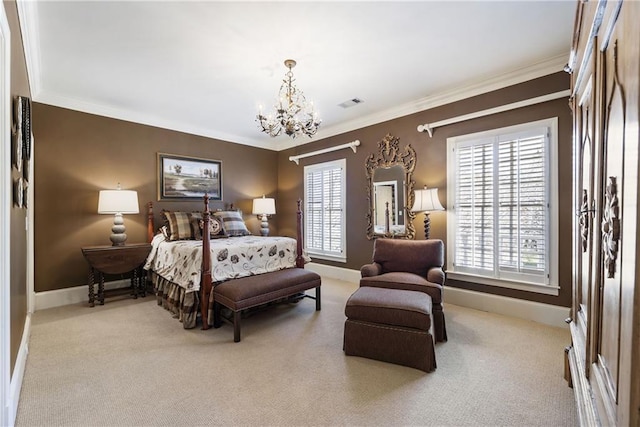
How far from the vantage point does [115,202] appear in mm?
3689

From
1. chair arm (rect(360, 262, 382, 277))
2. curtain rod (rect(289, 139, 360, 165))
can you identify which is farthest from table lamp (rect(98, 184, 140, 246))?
chair arm (rect(360, 262, 382, 277))

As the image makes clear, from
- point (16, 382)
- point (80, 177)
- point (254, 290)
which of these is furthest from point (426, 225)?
point (80, 177)

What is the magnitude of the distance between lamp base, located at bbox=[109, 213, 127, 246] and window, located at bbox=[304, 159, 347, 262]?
9.62 feet

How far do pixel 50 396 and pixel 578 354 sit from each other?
10.2ft

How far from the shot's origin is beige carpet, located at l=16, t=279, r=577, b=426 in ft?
5.42

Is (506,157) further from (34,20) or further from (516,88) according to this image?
(34,20)

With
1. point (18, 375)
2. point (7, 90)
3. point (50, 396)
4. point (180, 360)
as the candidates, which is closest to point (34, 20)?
A: point (7, 90)

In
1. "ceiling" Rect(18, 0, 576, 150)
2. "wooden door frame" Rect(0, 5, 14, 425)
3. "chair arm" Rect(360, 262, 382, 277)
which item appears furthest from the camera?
"chair arm" Rect(360, 262, 382, 277)

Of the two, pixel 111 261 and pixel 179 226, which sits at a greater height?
pixel 179 226

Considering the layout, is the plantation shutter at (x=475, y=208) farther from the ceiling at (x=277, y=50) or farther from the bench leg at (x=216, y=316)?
the bench leg at (x=216, y=316)

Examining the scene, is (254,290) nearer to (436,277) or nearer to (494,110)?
(436,277)

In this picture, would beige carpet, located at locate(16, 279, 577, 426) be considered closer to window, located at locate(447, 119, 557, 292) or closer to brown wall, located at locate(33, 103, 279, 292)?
window, located at locate(447, 119, 557, 292)

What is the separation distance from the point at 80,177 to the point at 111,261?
122cm

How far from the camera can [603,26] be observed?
3.52 feet
